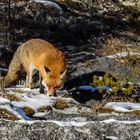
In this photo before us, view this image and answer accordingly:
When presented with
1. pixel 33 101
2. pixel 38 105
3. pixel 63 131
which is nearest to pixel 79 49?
pixel 33 101

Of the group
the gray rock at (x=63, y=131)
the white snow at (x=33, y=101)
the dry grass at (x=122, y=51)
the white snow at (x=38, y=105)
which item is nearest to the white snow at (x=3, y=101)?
the white snow at (x=38, y=105)

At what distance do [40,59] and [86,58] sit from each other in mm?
4034

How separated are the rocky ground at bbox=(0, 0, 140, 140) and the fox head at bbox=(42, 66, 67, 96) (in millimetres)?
364

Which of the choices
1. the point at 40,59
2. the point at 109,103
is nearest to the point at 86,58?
the point at 40,59

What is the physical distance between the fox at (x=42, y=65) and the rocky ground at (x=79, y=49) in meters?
0.48

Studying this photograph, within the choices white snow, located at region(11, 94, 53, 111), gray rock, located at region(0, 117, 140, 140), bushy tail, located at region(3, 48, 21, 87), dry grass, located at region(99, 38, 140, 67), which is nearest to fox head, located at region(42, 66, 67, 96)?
white snow, located at region(11, 94, 53, 111)

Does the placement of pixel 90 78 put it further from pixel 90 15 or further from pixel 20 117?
→ pixel 90 15

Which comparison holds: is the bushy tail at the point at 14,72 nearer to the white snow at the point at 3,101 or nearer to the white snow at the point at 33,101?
the white snow at the point at 33,101

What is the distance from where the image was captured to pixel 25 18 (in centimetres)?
1873

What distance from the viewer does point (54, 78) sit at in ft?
35.0

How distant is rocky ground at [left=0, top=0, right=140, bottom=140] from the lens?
22.9ft

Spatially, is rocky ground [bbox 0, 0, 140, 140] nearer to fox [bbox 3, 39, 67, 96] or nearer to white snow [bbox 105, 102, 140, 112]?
white snow [bbox 105, 102, 140, 112]

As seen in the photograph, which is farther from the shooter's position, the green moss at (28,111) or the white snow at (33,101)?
the white snow at (33,101)

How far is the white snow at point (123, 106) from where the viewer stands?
9.18 meters
